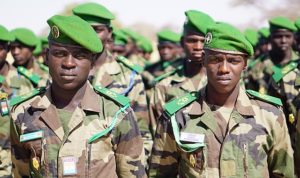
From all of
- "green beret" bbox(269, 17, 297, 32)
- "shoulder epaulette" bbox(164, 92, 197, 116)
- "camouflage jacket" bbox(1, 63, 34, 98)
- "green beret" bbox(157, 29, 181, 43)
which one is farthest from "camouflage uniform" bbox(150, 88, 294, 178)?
"green beret" bbox(157, 29, 181, 43)

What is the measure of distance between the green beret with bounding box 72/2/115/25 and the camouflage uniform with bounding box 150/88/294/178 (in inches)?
91.8

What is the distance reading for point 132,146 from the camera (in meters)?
4.23

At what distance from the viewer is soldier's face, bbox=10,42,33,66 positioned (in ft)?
33.3

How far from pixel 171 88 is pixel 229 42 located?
3.03m

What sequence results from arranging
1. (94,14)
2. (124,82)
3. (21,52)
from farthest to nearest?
(21,52) < (124,82) < (94,14)

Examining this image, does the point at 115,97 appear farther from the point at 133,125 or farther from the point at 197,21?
the point at 197,21

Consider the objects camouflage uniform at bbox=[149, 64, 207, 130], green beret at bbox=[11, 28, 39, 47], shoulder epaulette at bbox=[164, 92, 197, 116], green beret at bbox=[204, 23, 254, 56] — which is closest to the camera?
green beret at bbox=[204, 23, 254, 56]

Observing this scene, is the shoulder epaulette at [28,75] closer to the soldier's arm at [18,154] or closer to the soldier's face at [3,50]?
the soldier's face at [3,50]

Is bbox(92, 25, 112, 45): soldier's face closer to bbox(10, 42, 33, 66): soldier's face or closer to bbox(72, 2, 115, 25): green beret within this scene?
bbox(72, 2, 115, 25): green beret

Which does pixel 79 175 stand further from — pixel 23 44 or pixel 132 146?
pixel 23 44

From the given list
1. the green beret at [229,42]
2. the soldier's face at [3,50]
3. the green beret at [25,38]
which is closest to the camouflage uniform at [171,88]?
the soldier's face at [3,50]

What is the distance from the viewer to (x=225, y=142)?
169 inches

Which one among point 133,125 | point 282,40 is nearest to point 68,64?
point 133,125

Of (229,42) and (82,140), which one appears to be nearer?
(82,140)
